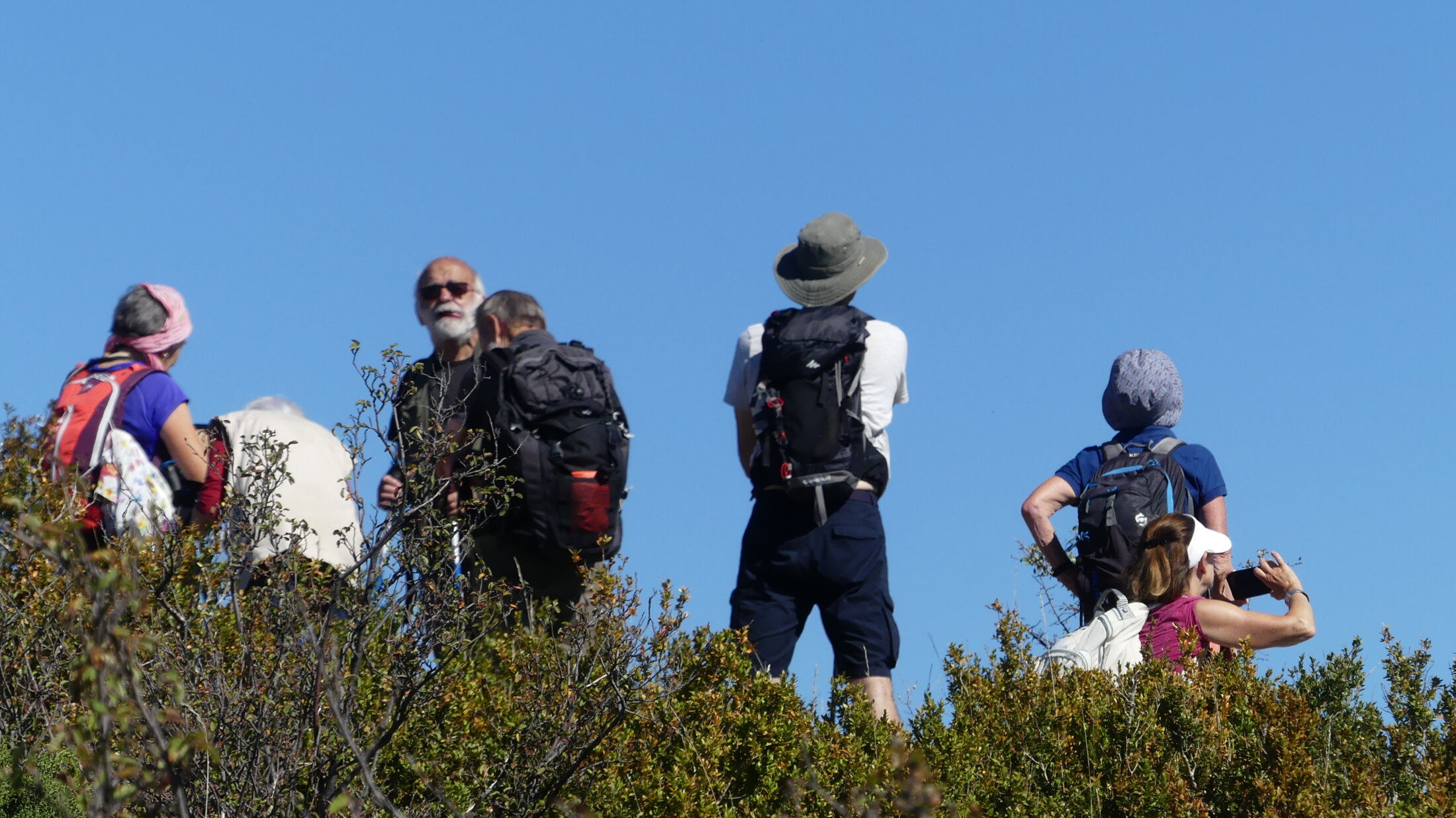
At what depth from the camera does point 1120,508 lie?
19.3ft

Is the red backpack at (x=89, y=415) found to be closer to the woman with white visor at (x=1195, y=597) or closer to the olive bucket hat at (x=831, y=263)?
the olive bucket hat at (x=831, y=263)

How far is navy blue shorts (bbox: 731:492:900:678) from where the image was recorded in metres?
5.62

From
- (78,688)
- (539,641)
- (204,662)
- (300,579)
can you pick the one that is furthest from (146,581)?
(78,688)

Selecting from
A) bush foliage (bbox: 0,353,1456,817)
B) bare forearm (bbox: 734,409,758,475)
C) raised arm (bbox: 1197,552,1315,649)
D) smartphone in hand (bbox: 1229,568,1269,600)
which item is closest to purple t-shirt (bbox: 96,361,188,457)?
bush foliage (bbox: 0,353,1456,817)

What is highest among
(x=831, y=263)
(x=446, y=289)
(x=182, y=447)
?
(x=446, y=289)

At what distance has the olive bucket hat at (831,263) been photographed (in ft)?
20.2

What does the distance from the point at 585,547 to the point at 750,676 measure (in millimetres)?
1416

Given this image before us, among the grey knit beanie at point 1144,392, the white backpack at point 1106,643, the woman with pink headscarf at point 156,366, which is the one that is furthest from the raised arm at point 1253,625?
the woman with pink headscarf at point 156,366

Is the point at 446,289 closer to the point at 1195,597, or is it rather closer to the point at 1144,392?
the point at 1144,392

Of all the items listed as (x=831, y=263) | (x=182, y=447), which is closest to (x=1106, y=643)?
(x=831, y=263)

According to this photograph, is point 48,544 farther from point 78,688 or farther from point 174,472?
point 174,472

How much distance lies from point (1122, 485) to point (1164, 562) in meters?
0.47

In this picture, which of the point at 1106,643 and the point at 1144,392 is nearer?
the point at 1106,643

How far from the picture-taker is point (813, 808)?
4359mm
